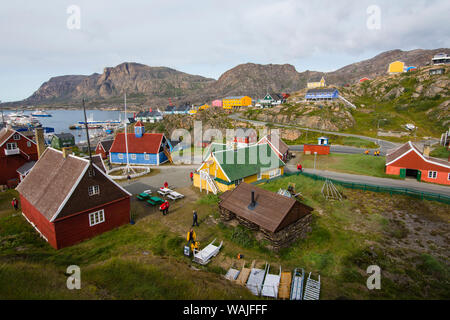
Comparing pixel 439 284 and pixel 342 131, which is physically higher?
pixel 342 131

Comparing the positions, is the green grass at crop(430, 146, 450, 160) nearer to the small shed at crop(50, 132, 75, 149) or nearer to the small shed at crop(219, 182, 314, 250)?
the small shed at crop(219, 182, 314, 250)

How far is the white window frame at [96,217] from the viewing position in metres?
19.2

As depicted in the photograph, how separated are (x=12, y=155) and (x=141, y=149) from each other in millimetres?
18800

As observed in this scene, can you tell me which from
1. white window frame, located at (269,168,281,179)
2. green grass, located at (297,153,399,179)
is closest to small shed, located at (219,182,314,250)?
white window frame, located at (269,168,281,179)

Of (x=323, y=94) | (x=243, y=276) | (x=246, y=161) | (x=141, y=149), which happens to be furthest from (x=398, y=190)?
(x=323, y=94)

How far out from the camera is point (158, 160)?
44969 mm

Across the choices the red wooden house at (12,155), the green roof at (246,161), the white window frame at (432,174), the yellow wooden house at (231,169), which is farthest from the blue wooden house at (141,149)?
the white window frame at (432,174)

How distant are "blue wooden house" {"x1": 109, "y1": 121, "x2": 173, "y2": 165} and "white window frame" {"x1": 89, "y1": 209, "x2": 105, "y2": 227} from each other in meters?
25.6

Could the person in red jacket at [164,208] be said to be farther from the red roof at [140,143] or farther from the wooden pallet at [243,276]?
the red roof at [140,143]

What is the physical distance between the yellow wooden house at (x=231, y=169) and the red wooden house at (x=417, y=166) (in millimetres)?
17424

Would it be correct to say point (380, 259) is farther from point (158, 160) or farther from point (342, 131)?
point (342, 131)
